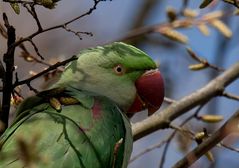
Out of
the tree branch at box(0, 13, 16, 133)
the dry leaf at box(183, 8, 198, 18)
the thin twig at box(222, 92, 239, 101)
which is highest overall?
the tree branch at box(0, 13, 16, 133)

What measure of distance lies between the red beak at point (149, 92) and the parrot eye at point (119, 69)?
0.23ft

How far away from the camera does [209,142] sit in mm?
1828

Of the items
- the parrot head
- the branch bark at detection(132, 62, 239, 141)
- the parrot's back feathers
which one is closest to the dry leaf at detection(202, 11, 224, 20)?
the branch bark at detection(132, 62, 239, 141)

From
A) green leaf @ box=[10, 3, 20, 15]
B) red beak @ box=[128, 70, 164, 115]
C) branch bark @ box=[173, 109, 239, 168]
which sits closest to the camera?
green leaf @ box=[10, 3, 20, 15]

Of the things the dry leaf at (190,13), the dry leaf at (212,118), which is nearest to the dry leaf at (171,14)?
the dry leaf at (190,13)

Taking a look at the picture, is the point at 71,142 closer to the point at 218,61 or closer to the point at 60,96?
the point at 60,96

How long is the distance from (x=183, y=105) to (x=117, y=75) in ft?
0.89

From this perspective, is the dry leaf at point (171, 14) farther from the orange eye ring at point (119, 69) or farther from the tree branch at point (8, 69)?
the tree branch at point (8, 69)

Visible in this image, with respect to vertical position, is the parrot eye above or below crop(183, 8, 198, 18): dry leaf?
below

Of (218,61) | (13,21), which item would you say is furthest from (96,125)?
(13,21)

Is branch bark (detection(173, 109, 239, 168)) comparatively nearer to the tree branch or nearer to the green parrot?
the green parrot

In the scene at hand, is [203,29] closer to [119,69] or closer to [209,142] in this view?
[119,69]

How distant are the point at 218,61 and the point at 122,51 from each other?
1.05m

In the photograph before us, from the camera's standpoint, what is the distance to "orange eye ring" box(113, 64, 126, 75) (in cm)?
227
